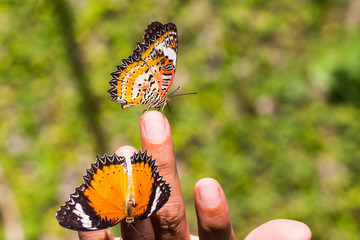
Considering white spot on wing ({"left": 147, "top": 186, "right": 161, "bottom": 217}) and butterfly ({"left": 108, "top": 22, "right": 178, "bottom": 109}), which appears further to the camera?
butterfly ({"left": 108, "top": 22, "right": 178, "bottom": 109})

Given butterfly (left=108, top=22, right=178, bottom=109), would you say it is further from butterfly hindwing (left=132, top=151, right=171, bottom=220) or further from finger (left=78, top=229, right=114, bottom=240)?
finger (left=78, top=229, right=114, bottom=240)

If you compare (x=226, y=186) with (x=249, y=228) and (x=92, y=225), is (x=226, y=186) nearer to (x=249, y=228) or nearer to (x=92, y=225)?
(x=249, y=228)

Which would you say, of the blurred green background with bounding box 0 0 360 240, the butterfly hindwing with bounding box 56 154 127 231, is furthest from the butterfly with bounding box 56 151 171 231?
the blurred green background with bounding box 0 0 360 240

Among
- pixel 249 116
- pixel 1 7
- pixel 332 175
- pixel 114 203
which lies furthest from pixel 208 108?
pixel 1 7

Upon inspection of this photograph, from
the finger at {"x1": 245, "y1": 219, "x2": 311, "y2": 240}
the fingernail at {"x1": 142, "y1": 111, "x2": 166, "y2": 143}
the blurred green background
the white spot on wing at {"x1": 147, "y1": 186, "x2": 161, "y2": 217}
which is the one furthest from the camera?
the blurred green background

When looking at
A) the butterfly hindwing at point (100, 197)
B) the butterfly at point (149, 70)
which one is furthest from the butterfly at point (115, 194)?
the butterfly at point (149, 70)

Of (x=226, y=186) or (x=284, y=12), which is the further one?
(x=284, y=12)

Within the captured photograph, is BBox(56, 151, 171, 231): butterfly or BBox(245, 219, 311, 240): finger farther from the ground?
BBox(56, 151, 171, 231): butterfly

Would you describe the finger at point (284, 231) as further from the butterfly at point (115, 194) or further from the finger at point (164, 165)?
the butterfly at point (115, 194)
